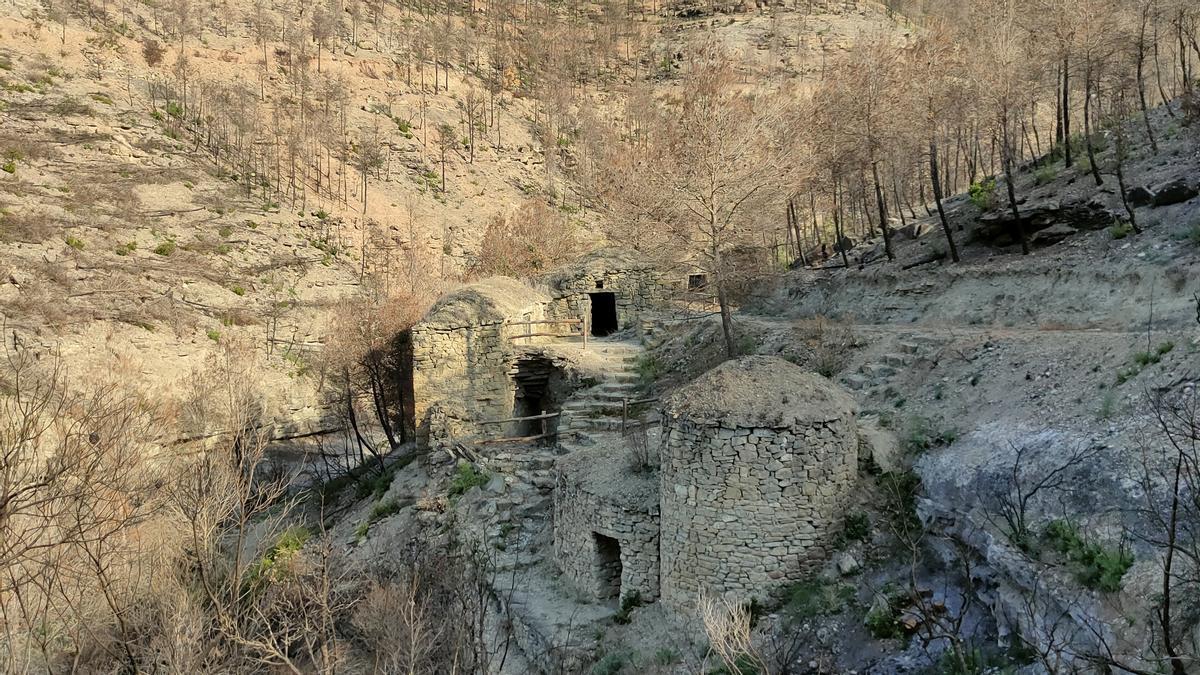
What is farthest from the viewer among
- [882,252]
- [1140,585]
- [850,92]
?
[882,252]

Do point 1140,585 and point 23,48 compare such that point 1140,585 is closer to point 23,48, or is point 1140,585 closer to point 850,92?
point 850,92

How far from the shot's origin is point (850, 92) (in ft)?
71.4

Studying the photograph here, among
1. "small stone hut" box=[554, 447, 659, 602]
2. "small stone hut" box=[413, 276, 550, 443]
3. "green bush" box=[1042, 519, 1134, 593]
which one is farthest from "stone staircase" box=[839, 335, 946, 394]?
"small stone hut" box=[413, 276, 550, 443]

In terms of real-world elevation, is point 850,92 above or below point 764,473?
above

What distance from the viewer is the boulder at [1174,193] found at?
1486cm

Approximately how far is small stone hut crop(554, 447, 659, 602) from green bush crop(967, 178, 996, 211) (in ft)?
47.6

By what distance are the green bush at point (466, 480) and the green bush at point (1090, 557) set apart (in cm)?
1043

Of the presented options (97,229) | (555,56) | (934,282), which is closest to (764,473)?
(934,282)

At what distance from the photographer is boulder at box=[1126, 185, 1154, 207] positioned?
1563cm

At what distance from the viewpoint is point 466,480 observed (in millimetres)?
14758

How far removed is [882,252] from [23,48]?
42843 mm

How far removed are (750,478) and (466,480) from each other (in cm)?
747

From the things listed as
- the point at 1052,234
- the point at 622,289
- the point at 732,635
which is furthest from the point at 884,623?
the point at 622,289

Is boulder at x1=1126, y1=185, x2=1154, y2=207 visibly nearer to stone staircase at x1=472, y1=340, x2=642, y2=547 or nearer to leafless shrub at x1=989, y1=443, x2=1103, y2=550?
leafless shrub at x1=989, y1=443, x2=1103, y2=550
